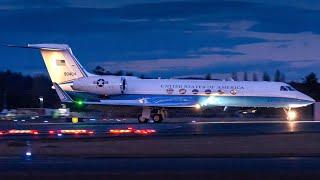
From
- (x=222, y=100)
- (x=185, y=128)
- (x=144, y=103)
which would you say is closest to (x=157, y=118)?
(x=144, y=103)

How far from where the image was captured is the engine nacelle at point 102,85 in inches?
2499

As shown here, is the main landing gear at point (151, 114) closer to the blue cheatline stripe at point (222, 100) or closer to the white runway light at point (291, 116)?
the blue cheatline stripe at point (222, 100)

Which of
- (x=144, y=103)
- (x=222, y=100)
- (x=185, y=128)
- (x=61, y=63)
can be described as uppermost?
(x=61, y=63)

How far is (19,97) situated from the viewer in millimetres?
144250

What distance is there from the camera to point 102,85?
2511 inches

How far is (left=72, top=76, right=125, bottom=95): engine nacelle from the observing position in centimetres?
6347

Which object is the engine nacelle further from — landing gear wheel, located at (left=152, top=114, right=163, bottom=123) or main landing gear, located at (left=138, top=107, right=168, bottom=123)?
landing gear wheel, located at (left=152, top=114, right=163, bottom=123)
